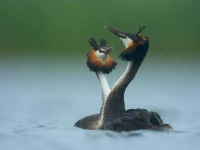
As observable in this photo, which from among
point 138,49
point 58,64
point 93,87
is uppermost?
point 58,64

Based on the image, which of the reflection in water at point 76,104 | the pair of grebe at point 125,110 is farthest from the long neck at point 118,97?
the reflection in water at point 76,104

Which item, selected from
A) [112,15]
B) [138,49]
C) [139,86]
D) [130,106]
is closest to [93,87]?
[139,86]

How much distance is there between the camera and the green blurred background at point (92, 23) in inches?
1235

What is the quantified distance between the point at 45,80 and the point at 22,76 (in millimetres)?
1568

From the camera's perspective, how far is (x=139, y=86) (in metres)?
27.4

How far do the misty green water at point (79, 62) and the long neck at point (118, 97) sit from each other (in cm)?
85

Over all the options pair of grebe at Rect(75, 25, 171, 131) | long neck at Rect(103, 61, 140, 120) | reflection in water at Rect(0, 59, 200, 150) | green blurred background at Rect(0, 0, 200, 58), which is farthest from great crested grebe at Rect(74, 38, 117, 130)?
green blurred background at Rect(0, 0, 200, 58)

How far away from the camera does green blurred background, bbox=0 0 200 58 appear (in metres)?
31.4

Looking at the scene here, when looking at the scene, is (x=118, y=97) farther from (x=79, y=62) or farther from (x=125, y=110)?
(x=79, y=62)

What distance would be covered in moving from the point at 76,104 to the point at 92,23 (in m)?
8.96

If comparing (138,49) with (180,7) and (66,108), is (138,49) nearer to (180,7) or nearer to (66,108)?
(66,108)

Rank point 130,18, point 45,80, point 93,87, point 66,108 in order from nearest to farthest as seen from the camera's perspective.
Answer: point 66,108 → point 93,87 → point 45,80 → point 130,18

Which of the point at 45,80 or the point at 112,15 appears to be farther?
the point at 112,15

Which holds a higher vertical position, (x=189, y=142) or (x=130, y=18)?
(x=130, y=18)
